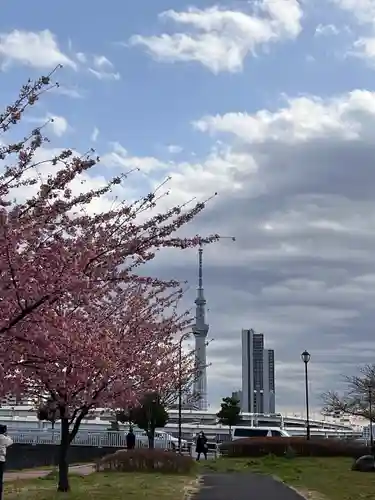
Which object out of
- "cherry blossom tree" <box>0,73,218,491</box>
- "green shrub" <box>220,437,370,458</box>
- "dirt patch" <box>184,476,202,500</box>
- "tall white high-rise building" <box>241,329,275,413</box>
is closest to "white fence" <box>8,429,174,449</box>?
"green shrub" <box>220,437,370,458</box>

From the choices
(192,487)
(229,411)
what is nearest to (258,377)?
(229,411)

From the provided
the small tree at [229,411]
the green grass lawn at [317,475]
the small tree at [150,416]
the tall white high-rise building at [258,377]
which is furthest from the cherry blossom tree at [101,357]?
the tall white high-rise building at [258,377]

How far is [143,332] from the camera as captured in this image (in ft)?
54.4

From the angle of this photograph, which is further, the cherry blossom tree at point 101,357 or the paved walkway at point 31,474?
the paved walkway at point 31,474

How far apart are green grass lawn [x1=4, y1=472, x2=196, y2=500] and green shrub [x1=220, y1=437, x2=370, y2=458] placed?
16994 mm

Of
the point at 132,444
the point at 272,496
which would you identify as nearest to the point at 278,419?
the point at 132,444

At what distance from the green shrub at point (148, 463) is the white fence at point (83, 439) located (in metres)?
12.9

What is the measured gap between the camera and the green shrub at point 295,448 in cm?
4072

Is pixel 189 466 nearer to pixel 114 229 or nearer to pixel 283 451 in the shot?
pixel 283 451

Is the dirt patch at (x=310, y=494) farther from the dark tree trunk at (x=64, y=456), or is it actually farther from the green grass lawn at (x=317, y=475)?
the dark tree trunk at (x=64, y=456)

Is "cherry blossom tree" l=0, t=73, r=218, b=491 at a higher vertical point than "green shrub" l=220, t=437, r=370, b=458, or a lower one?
higher

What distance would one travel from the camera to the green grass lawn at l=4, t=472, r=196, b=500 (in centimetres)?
1719

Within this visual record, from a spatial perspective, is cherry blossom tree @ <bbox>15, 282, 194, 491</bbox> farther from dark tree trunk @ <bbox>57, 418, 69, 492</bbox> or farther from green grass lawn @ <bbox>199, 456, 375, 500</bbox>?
green grass lawn @ <bbox>199, 456, 375, 500</bbox>

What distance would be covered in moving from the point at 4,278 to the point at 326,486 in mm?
16384
